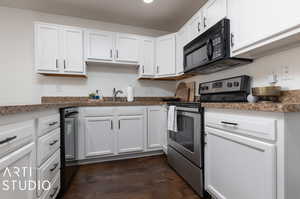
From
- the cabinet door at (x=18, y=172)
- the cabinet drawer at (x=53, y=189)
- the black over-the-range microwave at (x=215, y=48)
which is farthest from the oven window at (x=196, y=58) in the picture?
the cabinet drawer at (x=53, y=189)

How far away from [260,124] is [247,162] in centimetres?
29

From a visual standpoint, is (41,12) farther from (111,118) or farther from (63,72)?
(111,118)

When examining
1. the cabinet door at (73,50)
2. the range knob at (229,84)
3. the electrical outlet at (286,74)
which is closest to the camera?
the electrical outlet at (286,74)

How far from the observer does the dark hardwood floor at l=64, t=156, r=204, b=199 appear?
4.76 ft

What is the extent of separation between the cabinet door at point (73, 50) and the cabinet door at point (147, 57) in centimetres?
106

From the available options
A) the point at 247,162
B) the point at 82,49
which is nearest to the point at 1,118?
the point at 247,162

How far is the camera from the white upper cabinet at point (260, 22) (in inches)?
37.9

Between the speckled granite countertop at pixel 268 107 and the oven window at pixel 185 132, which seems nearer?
the speckled granite countertop at pixel 268 107

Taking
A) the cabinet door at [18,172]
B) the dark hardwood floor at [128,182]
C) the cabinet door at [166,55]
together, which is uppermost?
the cabinet door at [166,55]

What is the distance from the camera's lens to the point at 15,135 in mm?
756

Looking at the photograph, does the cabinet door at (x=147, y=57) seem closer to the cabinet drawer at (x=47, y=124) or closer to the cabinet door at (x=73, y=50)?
the cabinet door at (x=73, y=50)

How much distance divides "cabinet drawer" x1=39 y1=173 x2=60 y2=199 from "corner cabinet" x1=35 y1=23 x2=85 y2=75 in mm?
1634

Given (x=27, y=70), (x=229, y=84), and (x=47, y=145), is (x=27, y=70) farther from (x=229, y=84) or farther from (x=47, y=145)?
(x=229, y=84)

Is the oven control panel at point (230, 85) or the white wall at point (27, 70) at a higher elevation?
the white wall at point (27, 70)
